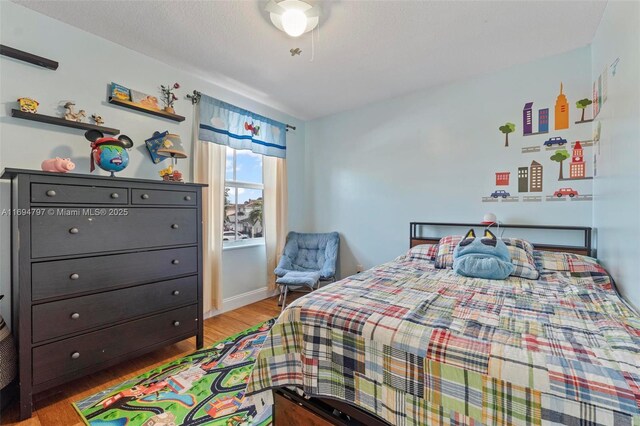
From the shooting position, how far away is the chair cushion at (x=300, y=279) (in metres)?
2.95

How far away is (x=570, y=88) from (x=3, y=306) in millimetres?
4562

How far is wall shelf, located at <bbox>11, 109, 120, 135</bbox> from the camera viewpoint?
1802 mm

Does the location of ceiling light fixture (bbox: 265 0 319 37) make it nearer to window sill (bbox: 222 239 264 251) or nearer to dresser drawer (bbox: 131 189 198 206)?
dresser drawer (bbox: 131 189 198 206)

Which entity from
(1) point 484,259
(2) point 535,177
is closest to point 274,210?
(1) point 484,259

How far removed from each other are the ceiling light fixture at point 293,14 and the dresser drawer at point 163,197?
1.42 metres

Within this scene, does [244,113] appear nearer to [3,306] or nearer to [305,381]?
[3,306]

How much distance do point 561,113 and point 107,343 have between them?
394 centimetres

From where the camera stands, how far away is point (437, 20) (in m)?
1.96

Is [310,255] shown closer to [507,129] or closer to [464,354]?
[507,129]

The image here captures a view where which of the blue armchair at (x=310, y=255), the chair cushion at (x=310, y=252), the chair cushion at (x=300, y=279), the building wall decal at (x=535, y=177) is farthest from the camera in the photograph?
the chair cushion at (x=310, y=252)

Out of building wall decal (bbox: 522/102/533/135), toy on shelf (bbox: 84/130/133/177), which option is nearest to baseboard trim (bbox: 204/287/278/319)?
toy on shelf (bbox: 84/130/133/177)

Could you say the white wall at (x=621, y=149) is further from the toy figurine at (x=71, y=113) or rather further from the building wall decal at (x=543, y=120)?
the toy figurine at (x=71, y=113)

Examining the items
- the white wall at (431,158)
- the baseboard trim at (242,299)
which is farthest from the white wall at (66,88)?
the white wall at (431,158)

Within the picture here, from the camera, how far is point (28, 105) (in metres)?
1.82
